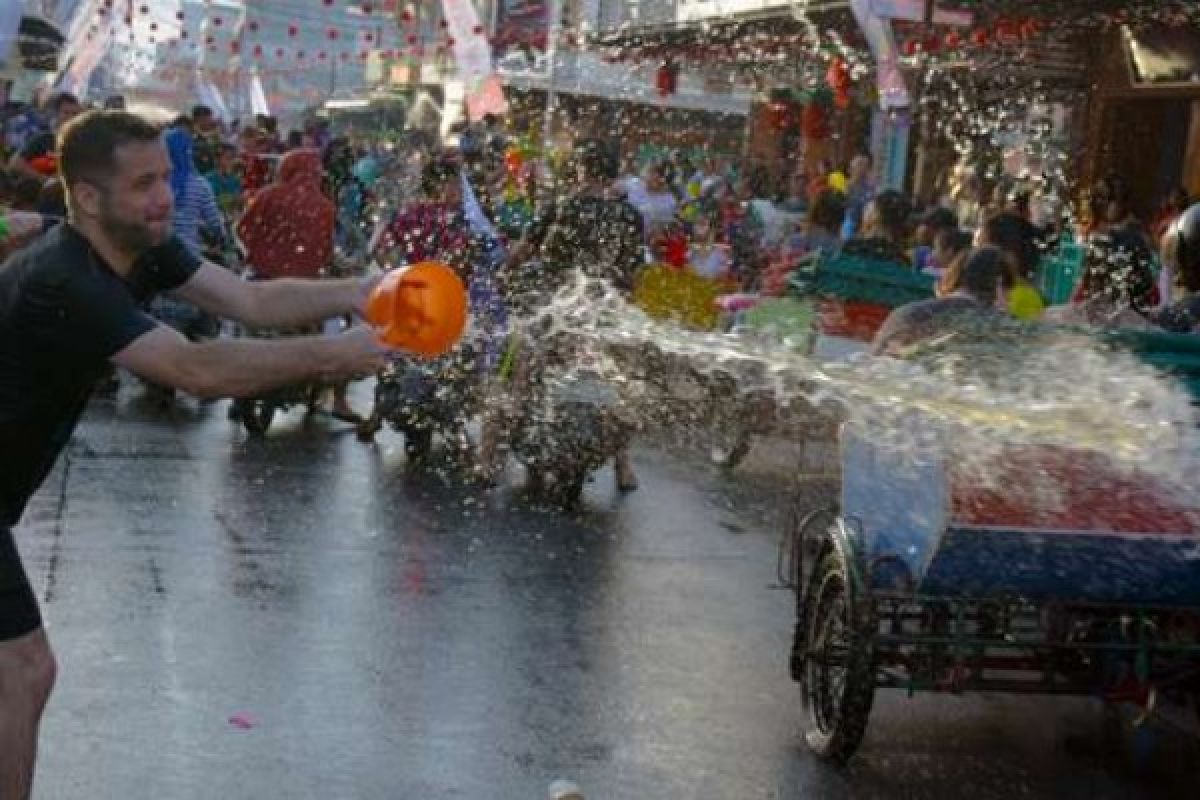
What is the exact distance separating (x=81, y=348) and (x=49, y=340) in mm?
77

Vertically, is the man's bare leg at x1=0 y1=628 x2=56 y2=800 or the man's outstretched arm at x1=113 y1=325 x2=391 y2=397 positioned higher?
the man's outstretched arm at x1=113 y1=325 x2=391 y2=397

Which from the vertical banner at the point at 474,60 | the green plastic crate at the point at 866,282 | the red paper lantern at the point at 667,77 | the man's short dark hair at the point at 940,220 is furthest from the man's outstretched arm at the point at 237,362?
the red paper lantern at the point at 667,77

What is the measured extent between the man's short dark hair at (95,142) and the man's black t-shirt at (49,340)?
0.14 metres

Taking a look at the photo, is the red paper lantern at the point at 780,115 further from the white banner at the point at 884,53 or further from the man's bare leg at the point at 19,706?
the man's bare leg at the point at 19,706

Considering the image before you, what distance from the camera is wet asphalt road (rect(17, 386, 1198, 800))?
20.2 feet

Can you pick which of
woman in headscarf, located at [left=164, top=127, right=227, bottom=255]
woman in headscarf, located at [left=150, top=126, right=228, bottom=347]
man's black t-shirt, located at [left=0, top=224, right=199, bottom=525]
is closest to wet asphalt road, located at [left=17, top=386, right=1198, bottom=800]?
man's black t-shirt, located at [left=0, top=224, right=199, bottom=525]

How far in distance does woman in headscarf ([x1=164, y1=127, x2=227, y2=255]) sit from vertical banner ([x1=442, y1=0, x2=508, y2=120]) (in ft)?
28.6

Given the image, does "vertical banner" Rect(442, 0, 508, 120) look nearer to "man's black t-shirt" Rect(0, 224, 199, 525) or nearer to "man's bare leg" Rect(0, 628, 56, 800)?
"man's black t-shirt" Rect(0, 224, 199, 525)

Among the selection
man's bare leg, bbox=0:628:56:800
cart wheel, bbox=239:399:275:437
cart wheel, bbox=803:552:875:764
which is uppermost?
man's bare leg, bbox=0:628:56:800

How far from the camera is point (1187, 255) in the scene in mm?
7758

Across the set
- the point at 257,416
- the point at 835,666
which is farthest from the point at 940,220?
the point at 835,666

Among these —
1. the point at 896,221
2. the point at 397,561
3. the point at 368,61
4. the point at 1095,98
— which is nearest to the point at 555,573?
the point at 397,561

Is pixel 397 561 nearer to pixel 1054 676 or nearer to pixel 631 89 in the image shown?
pixel 1054 676

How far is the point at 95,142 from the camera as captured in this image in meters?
4.57
